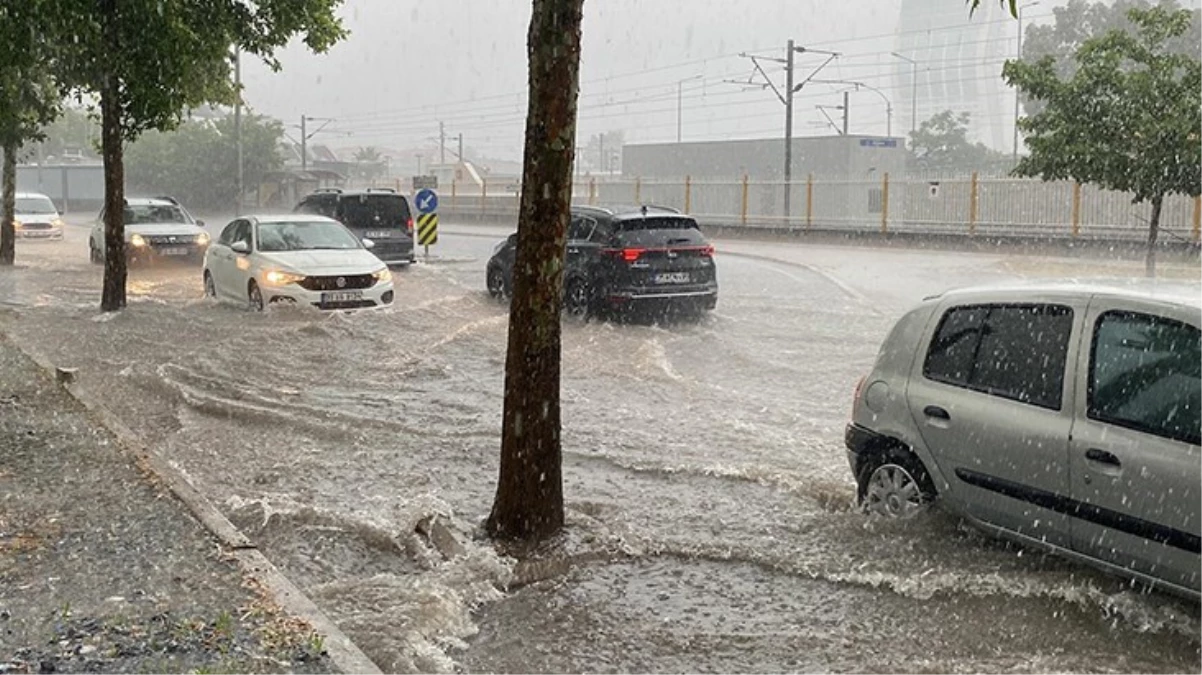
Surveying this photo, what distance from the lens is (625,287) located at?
1625cm

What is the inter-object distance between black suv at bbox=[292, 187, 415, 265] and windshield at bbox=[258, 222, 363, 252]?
7237 mm

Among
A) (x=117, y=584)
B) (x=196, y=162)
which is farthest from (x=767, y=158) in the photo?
(x=117, y=584)

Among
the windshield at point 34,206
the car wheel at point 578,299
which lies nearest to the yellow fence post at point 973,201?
the car wheel at point 578,299

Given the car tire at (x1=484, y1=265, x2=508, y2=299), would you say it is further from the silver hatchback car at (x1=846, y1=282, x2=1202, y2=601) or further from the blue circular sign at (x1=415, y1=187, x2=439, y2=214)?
the silver hatchback car at (x1=846, y1=282, x2=1202, y2=601)

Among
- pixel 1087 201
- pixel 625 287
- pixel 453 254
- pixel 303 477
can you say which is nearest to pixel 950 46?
pixel 1087 201

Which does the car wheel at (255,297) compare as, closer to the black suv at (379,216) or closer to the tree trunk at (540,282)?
the black suv at (379,216)

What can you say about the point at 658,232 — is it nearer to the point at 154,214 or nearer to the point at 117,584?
the point at 117,584

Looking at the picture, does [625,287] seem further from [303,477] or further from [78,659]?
[78,659]

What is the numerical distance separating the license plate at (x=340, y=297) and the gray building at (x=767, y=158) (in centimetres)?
2712

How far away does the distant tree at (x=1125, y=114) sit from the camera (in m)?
15.2

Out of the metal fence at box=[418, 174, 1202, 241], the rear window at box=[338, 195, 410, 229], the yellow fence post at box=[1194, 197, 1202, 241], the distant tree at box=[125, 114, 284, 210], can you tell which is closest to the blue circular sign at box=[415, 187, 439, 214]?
the rear window at box=[338, 195, 410, 229]

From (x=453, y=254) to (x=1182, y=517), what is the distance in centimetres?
2805

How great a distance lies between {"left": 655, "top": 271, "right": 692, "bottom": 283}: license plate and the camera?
54.0ft

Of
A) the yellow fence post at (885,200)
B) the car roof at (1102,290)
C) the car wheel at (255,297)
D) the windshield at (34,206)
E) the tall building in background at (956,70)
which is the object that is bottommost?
the car wheel at (255,297)
